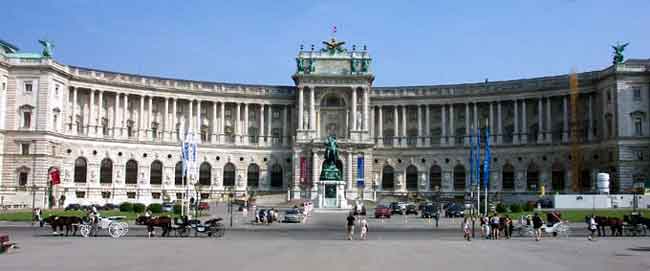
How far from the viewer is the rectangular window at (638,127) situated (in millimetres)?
104775

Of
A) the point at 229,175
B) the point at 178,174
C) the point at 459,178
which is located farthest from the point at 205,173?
the point at 459,178

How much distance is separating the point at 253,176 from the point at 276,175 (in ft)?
13.8

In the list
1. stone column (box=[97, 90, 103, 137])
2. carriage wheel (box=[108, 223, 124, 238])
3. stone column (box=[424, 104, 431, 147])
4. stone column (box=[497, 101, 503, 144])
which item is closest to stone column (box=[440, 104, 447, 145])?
stone column (box=[424, 104, 431, 147])

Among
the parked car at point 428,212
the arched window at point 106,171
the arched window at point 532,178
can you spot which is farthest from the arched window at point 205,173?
the arched window at point 532,178

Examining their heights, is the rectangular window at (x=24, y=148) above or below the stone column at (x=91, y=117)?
below

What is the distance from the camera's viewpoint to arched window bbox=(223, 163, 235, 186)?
5059 inches

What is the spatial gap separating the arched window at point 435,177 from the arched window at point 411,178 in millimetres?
2772

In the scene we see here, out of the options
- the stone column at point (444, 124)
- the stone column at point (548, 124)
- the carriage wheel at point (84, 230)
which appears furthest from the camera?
the stone column at point (444, 124)

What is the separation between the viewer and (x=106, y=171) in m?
118

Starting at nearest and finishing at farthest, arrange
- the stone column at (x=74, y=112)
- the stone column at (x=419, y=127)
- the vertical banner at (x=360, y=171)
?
the stone column at (x=74, y=112) < the vertical banner at (x=360, y=171) < the stone column at (x=419, y=127)

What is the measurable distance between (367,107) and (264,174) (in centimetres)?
2229

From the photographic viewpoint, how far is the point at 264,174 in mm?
130125

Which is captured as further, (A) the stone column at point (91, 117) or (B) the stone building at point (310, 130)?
(A) the stone column at point (91, 117)

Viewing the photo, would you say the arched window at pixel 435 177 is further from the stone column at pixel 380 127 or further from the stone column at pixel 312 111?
the stone column at pixel 312 111
